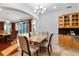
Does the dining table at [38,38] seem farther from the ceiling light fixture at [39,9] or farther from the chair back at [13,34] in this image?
the ceiling light fixture at [39,9]

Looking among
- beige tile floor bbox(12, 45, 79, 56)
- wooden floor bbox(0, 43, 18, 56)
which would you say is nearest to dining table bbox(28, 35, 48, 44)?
beige tile floor bbox(12, 45, 79, 56)

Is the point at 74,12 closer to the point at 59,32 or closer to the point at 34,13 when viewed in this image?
the point at 59,32

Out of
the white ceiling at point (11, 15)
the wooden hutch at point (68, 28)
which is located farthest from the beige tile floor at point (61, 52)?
the white ceiling at point (11, 15)

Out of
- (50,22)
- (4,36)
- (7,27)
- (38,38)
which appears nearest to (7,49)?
(4,36)

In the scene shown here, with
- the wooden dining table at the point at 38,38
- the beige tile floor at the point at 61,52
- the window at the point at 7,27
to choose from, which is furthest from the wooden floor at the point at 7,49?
the wooden dining table at the point at 38,38

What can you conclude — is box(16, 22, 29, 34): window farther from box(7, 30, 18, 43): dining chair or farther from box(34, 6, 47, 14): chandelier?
box(34, 6, 47, 14): chandelier

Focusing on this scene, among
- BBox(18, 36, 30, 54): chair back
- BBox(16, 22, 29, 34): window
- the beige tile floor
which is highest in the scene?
BBox(16, 22, 29, 34): window

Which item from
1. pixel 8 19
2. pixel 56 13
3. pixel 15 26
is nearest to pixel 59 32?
pixel 56 13

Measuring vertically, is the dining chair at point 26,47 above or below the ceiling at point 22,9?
below

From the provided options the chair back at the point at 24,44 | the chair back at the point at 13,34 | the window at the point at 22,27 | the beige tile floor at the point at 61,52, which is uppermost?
the window at the point at 22,27

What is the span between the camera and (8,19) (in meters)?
1.88

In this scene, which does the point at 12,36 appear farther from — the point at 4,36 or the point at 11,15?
Answer: the point at 11,15

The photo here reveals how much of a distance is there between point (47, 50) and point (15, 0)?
1020 mm

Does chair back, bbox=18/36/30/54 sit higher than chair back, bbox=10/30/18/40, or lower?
lower
